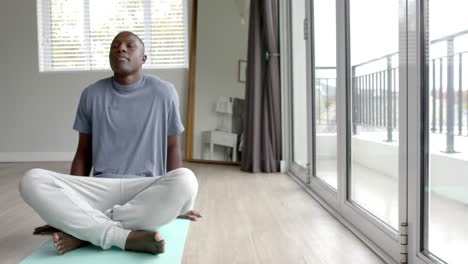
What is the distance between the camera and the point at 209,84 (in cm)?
519

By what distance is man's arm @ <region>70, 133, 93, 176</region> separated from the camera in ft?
7.47

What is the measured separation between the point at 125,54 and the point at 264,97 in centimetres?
225

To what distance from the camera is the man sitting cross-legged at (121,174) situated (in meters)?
1.86

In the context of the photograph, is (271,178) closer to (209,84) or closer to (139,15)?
(209,84)

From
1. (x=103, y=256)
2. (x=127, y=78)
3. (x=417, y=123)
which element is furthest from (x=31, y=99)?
(x=417, y=123)

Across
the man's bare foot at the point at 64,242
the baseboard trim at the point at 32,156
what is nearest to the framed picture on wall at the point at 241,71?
the baseboard trim at the point at 32,156

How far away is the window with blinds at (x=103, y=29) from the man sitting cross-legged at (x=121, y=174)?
10.7ft

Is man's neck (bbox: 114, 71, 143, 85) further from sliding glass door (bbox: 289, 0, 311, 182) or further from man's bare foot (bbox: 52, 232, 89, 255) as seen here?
sliding glass door (bbox: 289, 0, 311, 182)

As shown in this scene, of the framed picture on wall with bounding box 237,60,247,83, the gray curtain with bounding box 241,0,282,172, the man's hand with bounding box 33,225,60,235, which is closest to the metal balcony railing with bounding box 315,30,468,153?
the gray curtain with bounding box 241,0,282,172

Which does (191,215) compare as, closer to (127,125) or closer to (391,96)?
(127,125)

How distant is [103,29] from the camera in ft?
18.0

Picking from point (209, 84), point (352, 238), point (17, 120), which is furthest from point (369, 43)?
point (17, 120)

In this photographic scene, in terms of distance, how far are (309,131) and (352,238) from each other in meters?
1.38

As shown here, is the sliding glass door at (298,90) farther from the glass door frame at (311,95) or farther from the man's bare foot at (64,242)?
the man's bare foot at (64,242)
